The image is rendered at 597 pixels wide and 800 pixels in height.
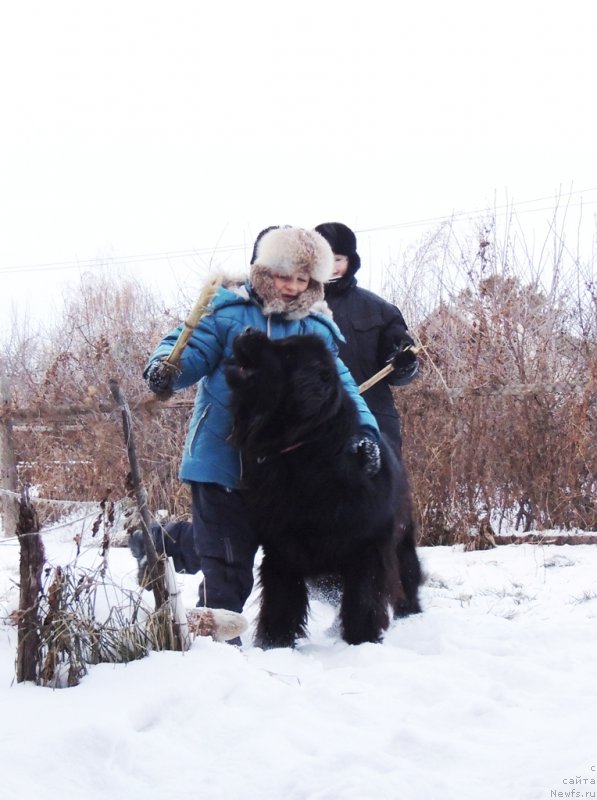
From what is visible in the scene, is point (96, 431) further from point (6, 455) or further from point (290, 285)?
point (290, 285)

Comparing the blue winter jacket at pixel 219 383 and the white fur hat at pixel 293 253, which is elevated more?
the white fur hat at pixel 293 253

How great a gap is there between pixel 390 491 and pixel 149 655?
129cm

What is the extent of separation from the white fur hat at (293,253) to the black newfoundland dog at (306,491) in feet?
1.28

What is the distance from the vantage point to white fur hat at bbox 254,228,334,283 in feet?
11.6

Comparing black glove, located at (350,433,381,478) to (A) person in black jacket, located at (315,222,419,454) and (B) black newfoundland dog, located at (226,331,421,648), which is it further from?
(A) person in black jacket, located at (315,222,419,454)

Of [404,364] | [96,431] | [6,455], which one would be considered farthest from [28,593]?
[6,455]

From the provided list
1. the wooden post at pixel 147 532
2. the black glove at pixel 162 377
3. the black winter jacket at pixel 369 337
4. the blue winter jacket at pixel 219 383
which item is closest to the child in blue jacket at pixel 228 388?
the blue winter jacket at pixel 219 383

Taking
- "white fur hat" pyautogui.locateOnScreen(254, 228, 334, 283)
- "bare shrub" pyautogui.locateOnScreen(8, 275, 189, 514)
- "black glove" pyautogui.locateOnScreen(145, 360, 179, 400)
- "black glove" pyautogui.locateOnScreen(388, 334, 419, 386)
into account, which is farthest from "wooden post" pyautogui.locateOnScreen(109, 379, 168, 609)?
"bare shrub" pyautogui.locateOnScreen(8, 275, 189, 514)

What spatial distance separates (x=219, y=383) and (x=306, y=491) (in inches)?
22.4

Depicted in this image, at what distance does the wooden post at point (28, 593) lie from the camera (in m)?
2.57

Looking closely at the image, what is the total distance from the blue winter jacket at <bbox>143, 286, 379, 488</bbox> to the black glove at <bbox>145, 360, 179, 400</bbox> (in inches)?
8.1

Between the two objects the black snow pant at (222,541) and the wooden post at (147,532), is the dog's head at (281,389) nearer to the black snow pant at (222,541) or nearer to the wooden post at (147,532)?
the black snow pant at (222,541)

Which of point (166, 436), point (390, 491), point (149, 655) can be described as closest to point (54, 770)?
point (149, 655)

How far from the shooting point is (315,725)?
7.95ft
